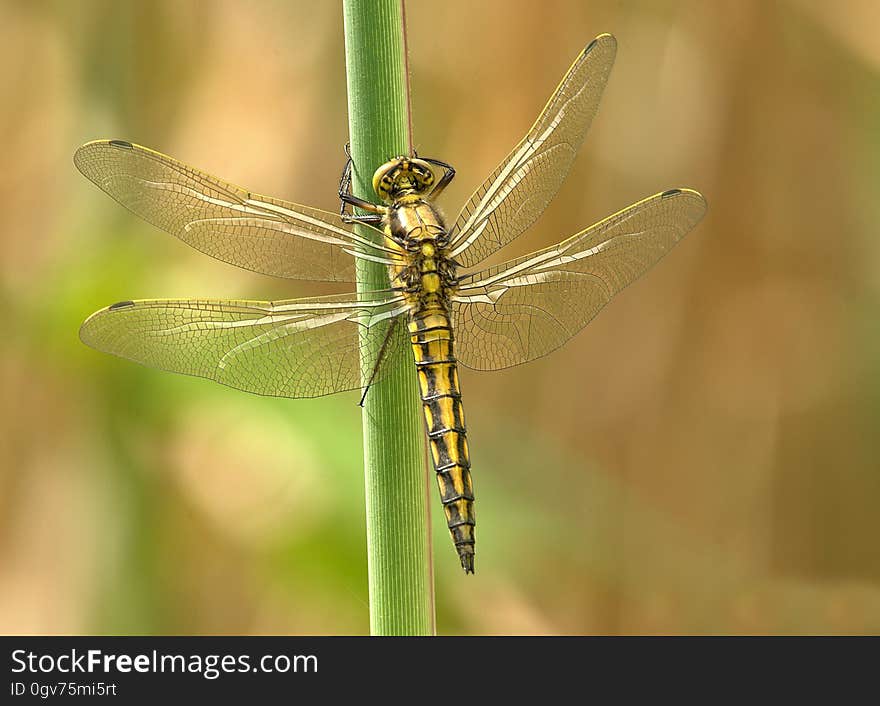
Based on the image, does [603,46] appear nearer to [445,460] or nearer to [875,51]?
[445,460]

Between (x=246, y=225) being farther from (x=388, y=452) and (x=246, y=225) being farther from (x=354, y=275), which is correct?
(x=388, y=452)

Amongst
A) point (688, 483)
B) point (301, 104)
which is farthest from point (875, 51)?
point (301, 104)

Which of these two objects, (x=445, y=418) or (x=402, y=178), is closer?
(x=402, y=178)

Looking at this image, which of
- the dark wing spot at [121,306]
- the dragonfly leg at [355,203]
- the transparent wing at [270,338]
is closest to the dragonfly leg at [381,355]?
the transparent wing at [270,338]

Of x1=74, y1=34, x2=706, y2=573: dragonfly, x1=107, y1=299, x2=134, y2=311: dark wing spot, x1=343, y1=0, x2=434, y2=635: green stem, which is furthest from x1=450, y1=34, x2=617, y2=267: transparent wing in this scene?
x1=107, y1=299, x2=134, y2=311: dark wing spot

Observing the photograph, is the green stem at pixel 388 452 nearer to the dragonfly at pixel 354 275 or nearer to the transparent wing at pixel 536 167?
the dragonfly at pixel 354 275

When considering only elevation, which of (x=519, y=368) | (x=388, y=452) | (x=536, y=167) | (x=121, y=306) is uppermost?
(x=519, y=368)

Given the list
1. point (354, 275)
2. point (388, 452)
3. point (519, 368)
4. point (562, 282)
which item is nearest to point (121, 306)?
point (354, 275)

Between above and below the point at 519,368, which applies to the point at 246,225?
below
